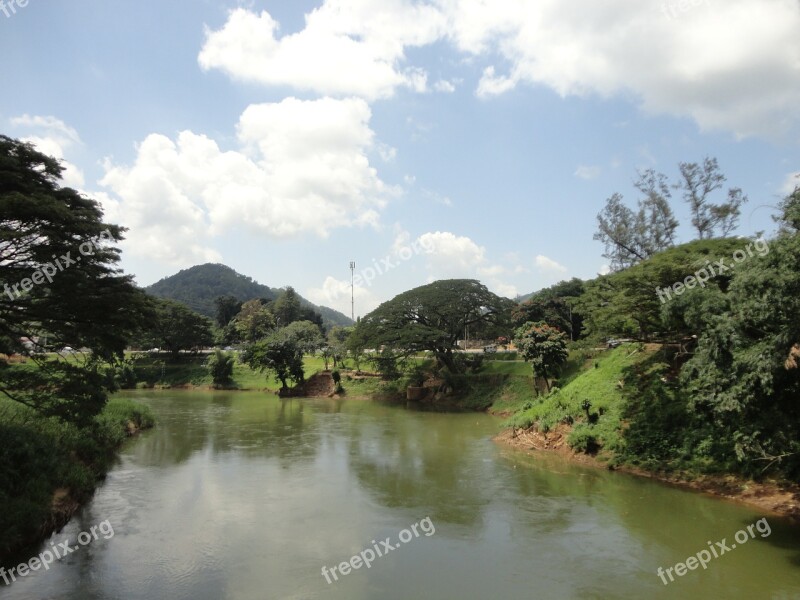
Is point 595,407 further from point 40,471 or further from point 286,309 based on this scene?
point 286,309

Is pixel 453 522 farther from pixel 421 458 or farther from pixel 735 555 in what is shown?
pixel 421 458

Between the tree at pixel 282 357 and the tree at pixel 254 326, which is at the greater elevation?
the tree at pixel 254 326

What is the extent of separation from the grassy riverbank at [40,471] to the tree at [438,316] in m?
20.7

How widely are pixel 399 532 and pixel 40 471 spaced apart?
25.8ft

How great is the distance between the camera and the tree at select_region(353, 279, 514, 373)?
1391 inches

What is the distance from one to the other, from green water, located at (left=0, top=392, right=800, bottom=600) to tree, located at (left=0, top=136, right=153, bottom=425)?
10.1 ft

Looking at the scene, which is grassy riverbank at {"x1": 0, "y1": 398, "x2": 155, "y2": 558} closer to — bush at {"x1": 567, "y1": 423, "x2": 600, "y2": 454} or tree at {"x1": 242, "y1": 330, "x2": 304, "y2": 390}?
bush at {"x1": 567, "y1": 423, "x2": 600, "y2": 454}

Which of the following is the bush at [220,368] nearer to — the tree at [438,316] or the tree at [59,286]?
the tree at [438,316]

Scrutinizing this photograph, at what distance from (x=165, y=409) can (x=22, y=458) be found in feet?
71.0

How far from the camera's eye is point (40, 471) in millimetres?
11148

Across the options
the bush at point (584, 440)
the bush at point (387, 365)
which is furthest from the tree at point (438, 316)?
the bush at point (584, 440)

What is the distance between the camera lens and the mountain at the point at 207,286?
5477 inches

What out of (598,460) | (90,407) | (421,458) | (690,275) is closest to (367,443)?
(421,458)

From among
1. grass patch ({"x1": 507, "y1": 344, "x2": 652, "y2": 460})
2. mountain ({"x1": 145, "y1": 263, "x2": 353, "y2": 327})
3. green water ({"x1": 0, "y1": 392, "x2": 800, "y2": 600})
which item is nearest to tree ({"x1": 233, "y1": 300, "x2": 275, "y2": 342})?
green water ({"x1": 0, "y1": 392, "x2": 800, "y2": 600})
